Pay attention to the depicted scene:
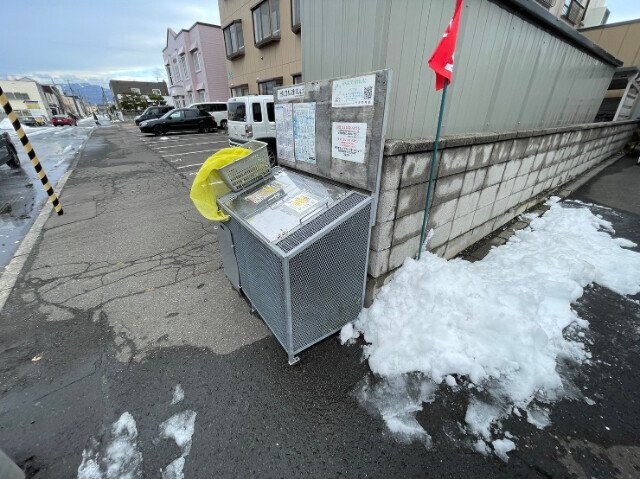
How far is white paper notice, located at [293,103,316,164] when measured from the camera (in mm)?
2728

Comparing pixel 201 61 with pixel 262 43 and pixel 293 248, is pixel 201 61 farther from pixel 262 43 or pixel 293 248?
pixel 293 248

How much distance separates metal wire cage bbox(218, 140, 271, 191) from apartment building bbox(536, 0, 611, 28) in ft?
45.1

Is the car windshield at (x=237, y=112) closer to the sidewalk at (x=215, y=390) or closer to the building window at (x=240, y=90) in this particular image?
the sidewalk at (x=215, y=390)

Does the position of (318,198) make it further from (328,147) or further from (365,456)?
(365,456)

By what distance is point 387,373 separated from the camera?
2.28 m

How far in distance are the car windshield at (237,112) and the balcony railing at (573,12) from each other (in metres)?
14.7

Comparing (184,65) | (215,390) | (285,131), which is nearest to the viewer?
(215,390)

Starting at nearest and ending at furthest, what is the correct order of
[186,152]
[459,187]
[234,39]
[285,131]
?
[285,131] → [459,187] → [186,152] → [234,39]

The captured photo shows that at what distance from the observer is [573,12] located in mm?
13195

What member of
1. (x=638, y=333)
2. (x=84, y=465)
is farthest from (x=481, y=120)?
(x=84, y=465)

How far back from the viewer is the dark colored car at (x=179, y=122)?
1806cm

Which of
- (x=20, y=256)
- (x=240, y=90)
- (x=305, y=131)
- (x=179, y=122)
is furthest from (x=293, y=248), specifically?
(x=240, y=90)

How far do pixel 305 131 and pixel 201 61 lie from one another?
93.0 feet

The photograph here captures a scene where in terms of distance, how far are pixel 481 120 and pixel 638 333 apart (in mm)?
2873
